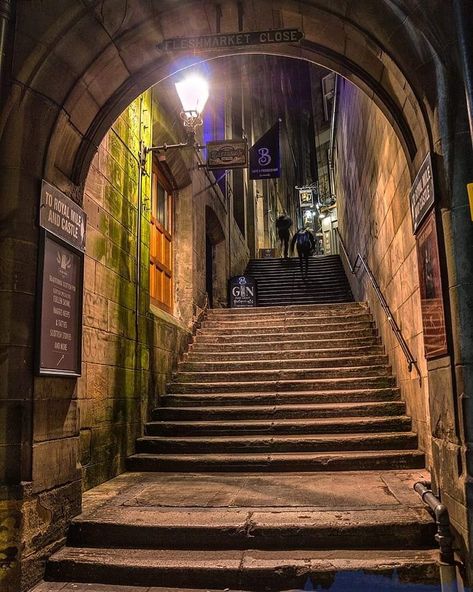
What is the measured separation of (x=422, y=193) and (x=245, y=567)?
266 cm

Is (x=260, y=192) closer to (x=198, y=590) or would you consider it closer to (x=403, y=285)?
(x=403, y=285)

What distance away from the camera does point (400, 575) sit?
9.55 ft

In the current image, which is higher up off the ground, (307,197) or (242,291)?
(307,197)

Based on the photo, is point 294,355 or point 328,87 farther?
point 328,87

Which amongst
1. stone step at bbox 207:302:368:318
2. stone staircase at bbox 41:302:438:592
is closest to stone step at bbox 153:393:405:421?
stone staircase at bbox 41:302:438:592

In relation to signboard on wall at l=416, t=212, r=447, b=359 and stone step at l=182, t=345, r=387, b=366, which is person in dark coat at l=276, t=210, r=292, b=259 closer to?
stone step at l=182, t=345, r=387, b=366

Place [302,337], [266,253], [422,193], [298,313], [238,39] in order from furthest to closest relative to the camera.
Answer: [266,253] → [298,313] → [302,337] → [238,39] → [422,193]

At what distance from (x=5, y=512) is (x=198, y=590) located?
4.00ft

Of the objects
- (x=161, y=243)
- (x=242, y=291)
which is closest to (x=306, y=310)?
(x=161, y=243)

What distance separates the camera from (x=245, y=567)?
3.01 m

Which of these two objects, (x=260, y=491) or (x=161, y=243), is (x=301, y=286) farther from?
(x=260, y=491)

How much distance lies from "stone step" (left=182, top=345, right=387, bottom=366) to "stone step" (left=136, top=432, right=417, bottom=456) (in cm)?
175

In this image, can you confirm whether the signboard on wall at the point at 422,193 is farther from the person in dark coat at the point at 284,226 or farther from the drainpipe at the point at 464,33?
the person in dark coat at the point at 284,226

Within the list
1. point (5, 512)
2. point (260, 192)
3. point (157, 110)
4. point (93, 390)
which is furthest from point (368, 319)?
point (260, 192)
